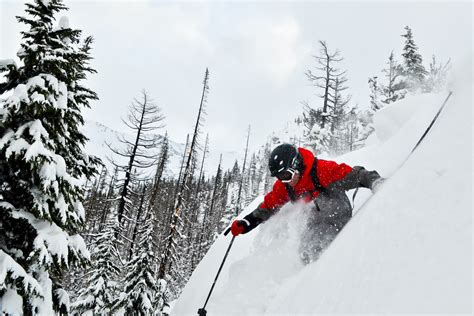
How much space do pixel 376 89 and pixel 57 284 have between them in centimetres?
3010

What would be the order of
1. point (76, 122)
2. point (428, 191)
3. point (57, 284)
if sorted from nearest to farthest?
1. point (428, 191)
2. point (57, 284)
3. point (76, 122)

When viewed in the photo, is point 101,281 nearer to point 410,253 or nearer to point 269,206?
point 269,206

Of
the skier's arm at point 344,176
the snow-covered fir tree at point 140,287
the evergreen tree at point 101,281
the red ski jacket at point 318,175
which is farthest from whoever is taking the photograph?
the evergreen tree at point 101,281

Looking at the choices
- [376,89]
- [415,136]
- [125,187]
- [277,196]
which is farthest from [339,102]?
[277,196]

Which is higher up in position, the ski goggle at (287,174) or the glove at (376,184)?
the ski goggle at (287,174)

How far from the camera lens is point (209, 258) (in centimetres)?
781

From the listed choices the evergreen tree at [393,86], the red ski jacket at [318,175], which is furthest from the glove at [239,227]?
the evergreen tree at [393,86]

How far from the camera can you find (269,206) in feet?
15.6

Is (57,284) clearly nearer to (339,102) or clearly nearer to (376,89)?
(339,102)

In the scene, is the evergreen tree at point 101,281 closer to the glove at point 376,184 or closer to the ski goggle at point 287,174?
the ski goggle at point 287,174

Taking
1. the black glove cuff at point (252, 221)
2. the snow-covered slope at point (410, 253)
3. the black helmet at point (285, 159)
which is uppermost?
the black helmet at point (285, 159)

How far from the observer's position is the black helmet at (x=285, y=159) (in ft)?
13.1

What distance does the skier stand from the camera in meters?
3.85

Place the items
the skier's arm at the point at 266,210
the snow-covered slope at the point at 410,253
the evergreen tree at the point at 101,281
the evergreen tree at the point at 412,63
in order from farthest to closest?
the evergreen tree at the point at 412,63 < the evergreen tree at the point at 101,281 < the skier's arm at the point at 266,210 < the snow-covered slope at the point at 410,253
